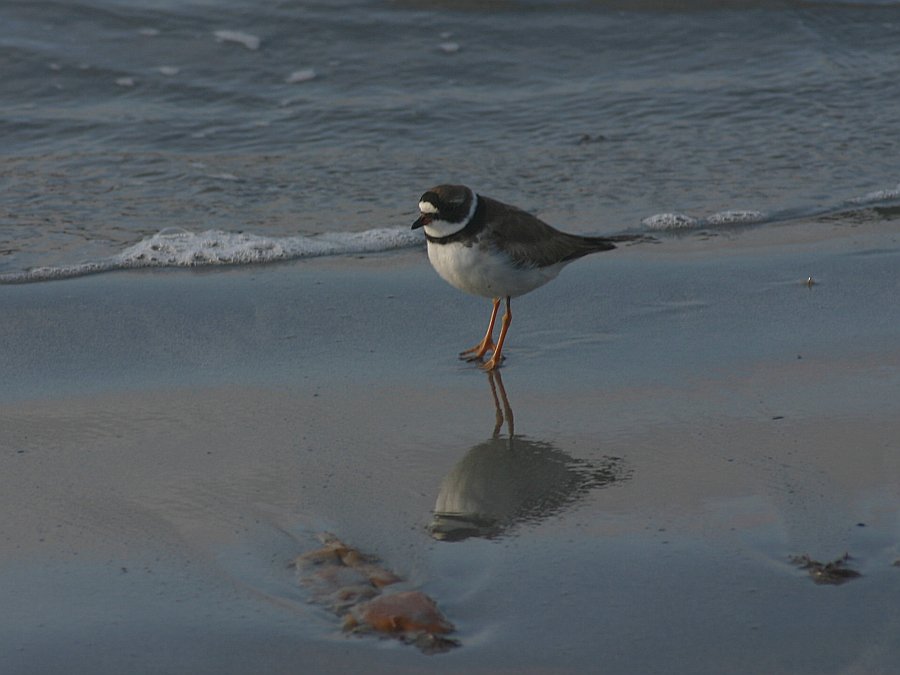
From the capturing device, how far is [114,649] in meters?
3.10

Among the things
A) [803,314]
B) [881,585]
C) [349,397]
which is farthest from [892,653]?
[803,314]

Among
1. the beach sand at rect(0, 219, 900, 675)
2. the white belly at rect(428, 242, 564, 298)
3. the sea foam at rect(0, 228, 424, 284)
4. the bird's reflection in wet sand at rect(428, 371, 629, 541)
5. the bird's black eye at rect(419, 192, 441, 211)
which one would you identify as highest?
the bird's black eye at rect(419, 192, 441, 211)

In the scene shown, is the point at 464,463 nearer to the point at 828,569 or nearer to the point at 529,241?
the point at 828,569

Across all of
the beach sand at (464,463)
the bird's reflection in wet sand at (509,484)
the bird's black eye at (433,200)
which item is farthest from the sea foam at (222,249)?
the bird's reflection in wet sand at (509,484)

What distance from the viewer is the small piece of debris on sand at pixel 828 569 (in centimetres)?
333

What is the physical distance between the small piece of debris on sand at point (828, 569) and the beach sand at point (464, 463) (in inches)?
1.1

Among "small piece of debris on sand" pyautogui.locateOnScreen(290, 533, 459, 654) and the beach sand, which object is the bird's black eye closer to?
the beach sand

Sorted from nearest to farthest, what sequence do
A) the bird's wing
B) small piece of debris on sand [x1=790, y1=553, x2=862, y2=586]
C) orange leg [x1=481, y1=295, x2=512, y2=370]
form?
small piece of debris on sand [x1=790, y1=553, x2=862, y2=586]
orange leg [x1=481, y1=295, x2=512, y2=370]
the bird's wing

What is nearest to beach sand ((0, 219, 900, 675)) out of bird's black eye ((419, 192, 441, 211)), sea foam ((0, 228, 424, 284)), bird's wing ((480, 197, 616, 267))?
sea foam ((0, 228, 424, 284))

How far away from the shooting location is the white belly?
5.39 metres

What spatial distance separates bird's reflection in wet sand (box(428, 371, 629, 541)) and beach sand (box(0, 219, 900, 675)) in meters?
0.01

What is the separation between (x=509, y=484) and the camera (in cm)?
409

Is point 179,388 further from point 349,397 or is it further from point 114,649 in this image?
point 114,649

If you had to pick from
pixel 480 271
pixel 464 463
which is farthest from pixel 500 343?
pixel 464 463
